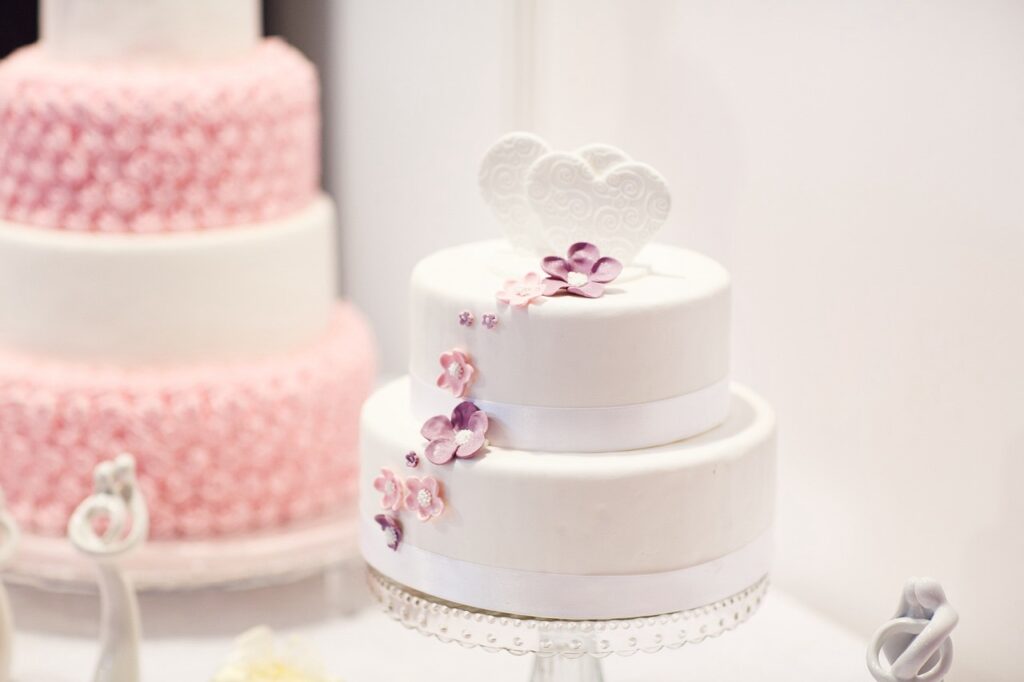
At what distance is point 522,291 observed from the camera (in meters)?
1.25

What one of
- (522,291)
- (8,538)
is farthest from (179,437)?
(522,291)

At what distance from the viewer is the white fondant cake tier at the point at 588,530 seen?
1.22 meters

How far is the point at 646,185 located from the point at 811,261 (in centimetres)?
41

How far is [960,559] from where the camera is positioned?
1.51m

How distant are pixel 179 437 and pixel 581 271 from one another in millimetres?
748

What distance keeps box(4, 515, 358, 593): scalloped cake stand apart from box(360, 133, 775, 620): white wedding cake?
1.67ft

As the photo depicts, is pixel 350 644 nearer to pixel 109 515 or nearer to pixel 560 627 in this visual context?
pixel 109 515

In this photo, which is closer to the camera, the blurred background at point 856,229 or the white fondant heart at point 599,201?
the white fondant heart at point 599,201

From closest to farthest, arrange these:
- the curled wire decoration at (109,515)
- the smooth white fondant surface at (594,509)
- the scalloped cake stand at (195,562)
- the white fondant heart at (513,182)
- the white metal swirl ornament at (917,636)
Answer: the white metal swirl ornament at (917,636), the smooth white fondant surface at (594,509), the white fondant heart at (513,182), the curled wire decoration at (109,515), the scalloped cake stand at (195,562)

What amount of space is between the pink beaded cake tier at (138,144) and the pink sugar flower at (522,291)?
27.4 inches

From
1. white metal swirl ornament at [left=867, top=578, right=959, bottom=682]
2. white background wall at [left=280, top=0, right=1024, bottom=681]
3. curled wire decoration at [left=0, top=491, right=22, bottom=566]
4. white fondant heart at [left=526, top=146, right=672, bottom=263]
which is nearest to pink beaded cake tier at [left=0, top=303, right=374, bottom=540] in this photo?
curled wire decoration at [left=0, top=491, right=22, bottom=566]

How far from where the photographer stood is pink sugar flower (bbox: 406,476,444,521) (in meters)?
1.26

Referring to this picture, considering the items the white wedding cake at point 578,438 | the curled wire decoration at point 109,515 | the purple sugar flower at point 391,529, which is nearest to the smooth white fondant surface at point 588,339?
the white wedding cake at point 578,438

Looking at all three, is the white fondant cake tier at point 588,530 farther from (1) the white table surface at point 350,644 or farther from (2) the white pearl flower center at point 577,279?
(1) the white table surface at point 350,644
